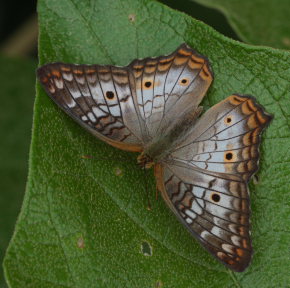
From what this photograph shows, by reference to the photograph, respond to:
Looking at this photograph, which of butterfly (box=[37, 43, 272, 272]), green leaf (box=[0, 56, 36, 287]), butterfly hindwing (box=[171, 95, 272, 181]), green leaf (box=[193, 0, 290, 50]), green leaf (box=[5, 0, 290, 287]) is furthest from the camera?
green leaf (box=[0, 56, 36, 287])

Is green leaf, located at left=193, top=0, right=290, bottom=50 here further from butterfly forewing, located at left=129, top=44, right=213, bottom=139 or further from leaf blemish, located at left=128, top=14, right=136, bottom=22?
leaf blemish, located at left=128, top=14, right=136, bottom=22

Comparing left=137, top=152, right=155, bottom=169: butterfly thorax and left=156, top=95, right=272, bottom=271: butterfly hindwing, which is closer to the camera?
left=156, top=95, right=272, bottom=271: butterfly hindwing

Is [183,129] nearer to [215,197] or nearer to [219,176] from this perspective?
[219,176]

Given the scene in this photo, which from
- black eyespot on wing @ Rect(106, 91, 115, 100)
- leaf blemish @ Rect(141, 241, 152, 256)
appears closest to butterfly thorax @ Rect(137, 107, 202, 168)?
black eyespot on wing @ Rect(106, 91, 115, 100)

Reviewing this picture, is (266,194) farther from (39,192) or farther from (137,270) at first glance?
(39,192)

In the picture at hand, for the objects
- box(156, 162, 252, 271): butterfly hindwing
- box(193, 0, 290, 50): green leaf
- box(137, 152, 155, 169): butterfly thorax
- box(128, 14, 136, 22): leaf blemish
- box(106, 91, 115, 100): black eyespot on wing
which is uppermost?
box(128, 14, 136, 22): leaf blemish

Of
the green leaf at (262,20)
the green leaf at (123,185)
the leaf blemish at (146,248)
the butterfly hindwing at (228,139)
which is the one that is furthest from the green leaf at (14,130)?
the green leaf at (262,20)

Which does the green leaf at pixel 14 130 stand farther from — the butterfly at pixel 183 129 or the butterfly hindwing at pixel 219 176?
the butterfly hindwing at pixel 219 176

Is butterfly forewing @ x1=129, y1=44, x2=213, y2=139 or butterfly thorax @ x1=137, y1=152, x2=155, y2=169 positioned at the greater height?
butterfly forewing @ x1=129, y1=44, x2=213, y2=139
